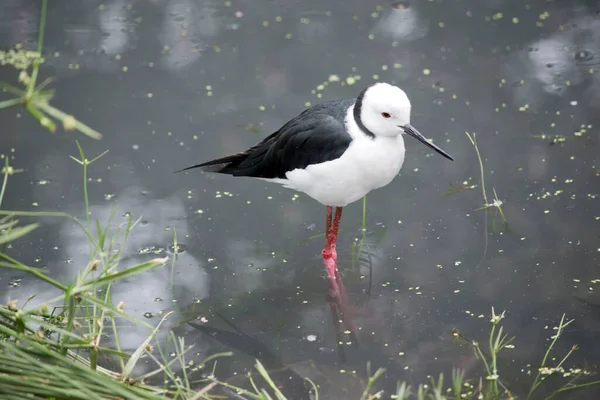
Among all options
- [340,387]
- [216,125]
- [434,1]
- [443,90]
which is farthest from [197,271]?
[434,1]

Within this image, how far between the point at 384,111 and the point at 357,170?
0.26 m

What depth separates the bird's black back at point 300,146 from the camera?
313 centimetres

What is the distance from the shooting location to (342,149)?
309cm

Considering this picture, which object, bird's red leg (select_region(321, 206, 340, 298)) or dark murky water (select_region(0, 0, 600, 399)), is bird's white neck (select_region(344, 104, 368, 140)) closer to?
bird's red leg (select_region(321, 206, 340, 298))

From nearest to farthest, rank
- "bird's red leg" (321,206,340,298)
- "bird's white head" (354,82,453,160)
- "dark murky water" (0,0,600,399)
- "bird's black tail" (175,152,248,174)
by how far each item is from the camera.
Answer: "bird's white head" (354,82,453,160)
"dark murky water" (0,0,600,399)
"bird's red leg" (321,206,340,298)
"bird's black tail" (175,152,248,174)

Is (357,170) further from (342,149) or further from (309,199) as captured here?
(309,199)

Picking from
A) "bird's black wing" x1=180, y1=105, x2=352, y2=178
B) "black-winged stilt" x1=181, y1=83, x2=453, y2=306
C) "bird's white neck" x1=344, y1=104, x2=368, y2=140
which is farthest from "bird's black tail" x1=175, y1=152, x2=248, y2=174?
"bird's white neck" x1=344, y1=104, x2=368, y2=140

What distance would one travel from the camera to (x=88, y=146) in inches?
174

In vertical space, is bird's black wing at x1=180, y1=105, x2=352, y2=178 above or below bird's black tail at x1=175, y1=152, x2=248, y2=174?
above

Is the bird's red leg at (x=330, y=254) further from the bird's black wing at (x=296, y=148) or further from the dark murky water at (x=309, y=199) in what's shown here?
the bird's black wing at (x=296, y=148)

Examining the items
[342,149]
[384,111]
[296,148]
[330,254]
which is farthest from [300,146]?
[330,254]

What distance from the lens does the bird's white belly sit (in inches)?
120

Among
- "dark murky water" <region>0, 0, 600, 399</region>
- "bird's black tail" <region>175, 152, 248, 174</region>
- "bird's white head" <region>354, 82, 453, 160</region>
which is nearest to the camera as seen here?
"bird's white head" <region>354, 82, 453, 160</region>

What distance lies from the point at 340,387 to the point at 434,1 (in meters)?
3.58
